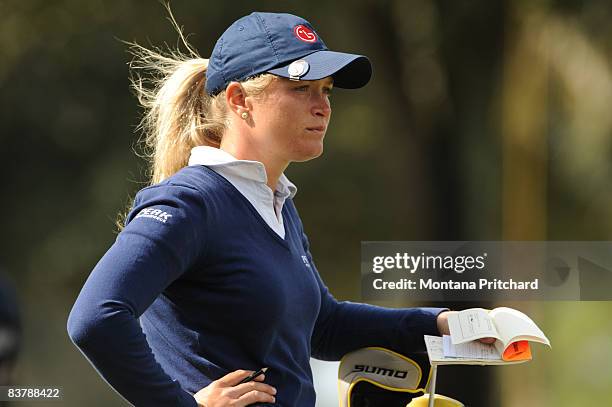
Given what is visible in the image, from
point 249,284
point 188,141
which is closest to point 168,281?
point 249,284

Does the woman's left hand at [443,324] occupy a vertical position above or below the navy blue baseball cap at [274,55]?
below

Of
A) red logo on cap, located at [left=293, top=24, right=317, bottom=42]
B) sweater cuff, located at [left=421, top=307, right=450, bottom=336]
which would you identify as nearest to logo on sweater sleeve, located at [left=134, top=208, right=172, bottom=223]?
red logo on cap, located at [left=293, top=24, right=317, bottom=42]

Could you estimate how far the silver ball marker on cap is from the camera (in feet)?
5.08

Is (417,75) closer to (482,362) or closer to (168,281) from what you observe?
(482,362)

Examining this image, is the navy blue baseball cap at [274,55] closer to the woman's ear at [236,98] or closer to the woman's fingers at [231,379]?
the woman's ear at [236,98]

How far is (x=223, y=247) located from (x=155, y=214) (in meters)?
0.12

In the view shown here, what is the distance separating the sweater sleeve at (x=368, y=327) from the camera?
6.25 feet

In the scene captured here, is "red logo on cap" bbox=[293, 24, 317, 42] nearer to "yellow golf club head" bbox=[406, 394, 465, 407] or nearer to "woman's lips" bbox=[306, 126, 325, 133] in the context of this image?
"woman's lips" bbox=[306, 126, 325, 133]

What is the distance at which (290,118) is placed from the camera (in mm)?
1592

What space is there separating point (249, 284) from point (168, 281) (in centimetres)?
14

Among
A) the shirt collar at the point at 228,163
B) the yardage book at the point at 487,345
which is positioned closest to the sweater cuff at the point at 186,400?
the shirt collar at the point at 228,163

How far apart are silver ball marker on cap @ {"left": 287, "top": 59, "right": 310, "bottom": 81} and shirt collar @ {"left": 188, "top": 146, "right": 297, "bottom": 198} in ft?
0.50

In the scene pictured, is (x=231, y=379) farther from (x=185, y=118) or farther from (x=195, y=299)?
(x=185, y=118)

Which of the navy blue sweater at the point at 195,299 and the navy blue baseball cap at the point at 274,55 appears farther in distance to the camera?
the navy blue baseball cap at the point at 274,55
